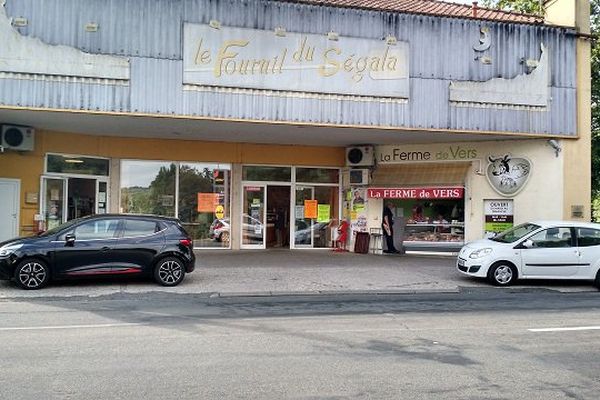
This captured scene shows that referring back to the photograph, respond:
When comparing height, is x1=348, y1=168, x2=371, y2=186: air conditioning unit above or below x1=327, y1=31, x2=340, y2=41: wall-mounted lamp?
below

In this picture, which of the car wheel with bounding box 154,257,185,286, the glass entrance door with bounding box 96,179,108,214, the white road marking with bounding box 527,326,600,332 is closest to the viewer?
the white road marking with bounding box 527,326,600,332

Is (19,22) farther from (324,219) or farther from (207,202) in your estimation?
(324,219)

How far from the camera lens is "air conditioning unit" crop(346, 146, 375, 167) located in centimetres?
1875

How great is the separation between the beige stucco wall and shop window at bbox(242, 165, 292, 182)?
5525mm

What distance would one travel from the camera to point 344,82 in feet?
49.1

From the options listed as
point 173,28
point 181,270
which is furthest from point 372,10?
point 181,270

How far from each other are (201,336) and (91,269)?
4.80m

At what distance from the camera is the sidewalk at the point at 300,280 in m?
11.4

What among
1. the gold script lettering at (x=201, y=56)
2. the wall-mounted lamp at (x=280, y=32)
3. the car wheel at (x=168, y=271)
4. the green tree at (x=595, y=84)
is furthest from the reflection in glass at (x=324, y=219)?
the green tree at (x=595, y=84)

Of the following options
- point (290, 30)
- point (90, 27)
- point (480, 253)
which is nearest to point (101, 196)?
point (90, 27)

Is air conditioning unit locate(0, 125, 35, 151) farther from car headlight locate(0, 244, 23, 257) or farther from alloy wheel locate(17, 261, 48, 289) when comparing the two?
alloy wheel locate(17, 261, 48, 289)

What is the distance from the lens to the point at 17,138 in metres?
15.8

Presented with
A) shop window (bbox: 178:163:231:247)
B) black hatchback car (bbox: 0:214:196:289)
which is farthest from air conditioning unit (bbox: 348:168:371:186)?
black hatchback car (bbox: 0:214:196:289)

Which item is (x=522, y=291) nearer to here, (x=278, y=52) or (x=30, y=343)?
(x=278, y=52)
